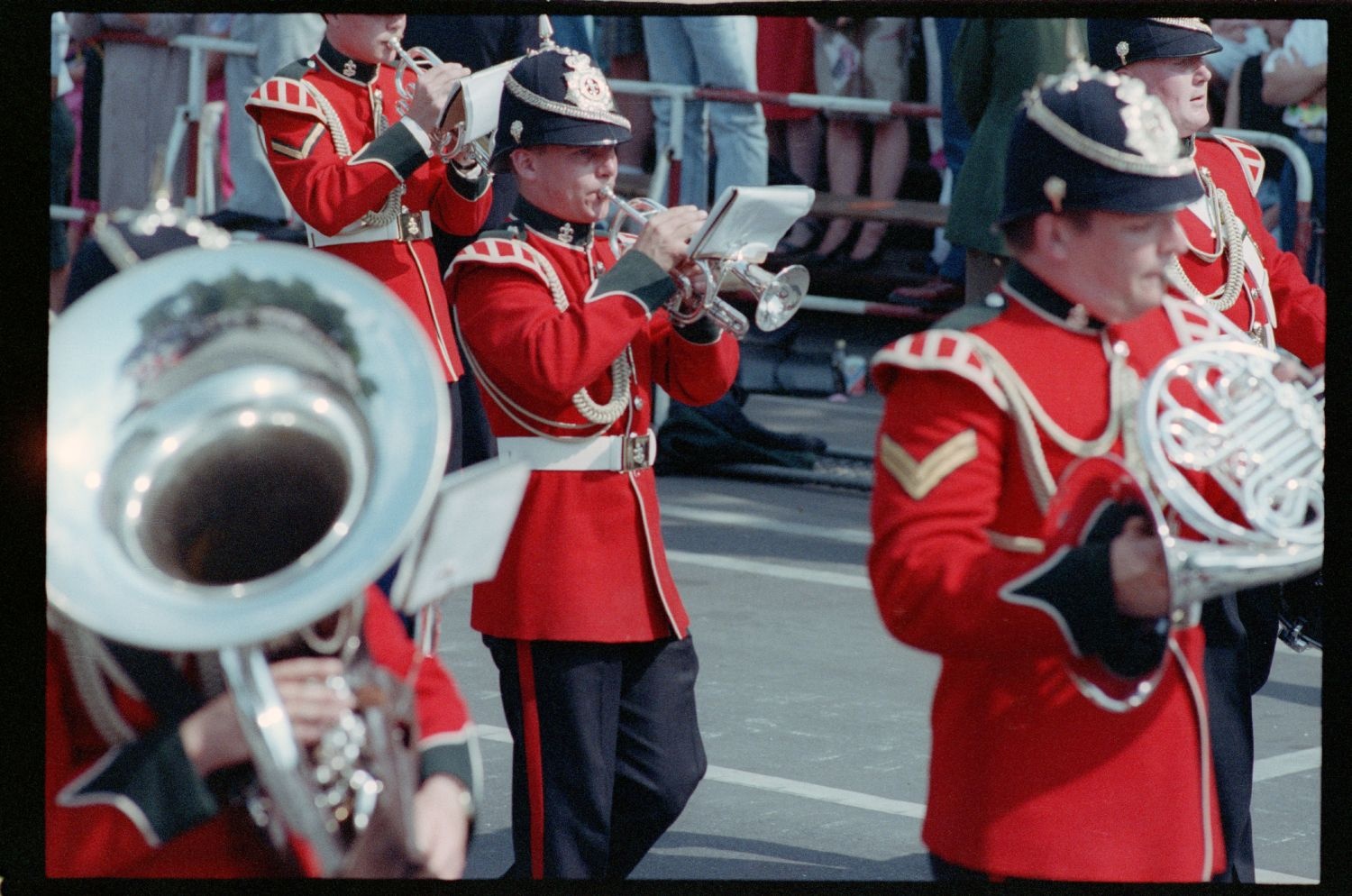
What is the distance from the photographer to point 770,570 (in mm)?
6516

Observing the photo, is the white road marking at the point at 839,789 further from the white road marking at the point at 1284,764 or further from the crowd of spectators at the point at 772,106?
the crowd of spectators at the point at 772,106

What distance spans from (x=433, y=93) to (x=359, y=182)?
0.81ft

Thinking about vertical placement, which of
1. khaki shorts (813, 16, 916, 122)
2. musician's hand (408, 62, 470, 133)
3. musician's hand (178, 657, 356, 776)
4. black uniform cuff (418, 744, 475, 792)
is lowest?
black uniform cuff (418, 744, 475, 792)

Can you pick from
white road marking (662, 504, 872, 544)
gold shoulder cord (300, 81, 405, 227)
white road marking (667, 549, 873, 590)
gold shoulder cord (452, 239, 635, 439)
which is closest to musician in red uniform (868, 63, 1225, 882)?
gold shoulder cord (452, 239, 635, 439)

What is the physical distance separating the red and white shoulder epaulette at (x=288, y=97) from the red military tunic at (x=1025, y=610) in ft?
6.61

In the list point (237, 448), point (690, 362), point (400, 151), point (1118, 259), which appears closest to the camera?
point (237, 448)

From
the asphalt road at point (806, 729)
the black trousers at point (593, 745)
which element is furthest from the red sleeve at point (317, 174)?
A: the asphalt road at point (806, 729)

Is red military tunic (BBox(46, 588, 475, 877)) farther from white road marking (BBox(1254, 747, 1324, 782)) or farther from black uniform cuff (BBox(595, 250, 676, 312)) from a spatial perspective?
white road marking (BBox(1254, 747, 1324, 782))

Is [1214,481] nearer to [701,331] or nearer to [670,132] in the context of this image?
[701,331]

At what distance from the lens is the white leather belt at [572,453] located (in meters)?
3.58

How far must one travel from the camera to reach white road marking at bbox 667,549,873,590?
627 centimetres

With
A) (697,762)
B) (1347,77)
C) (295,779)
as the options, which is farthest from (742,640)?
(295,779)

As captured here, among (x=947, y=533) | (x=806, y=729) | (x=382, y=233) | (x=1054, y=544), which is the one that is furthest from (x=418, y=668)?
(x=806, y=729)

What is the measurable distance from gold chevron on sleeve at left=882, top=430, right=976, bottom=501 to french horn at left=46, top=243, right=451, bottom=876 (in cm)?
54
